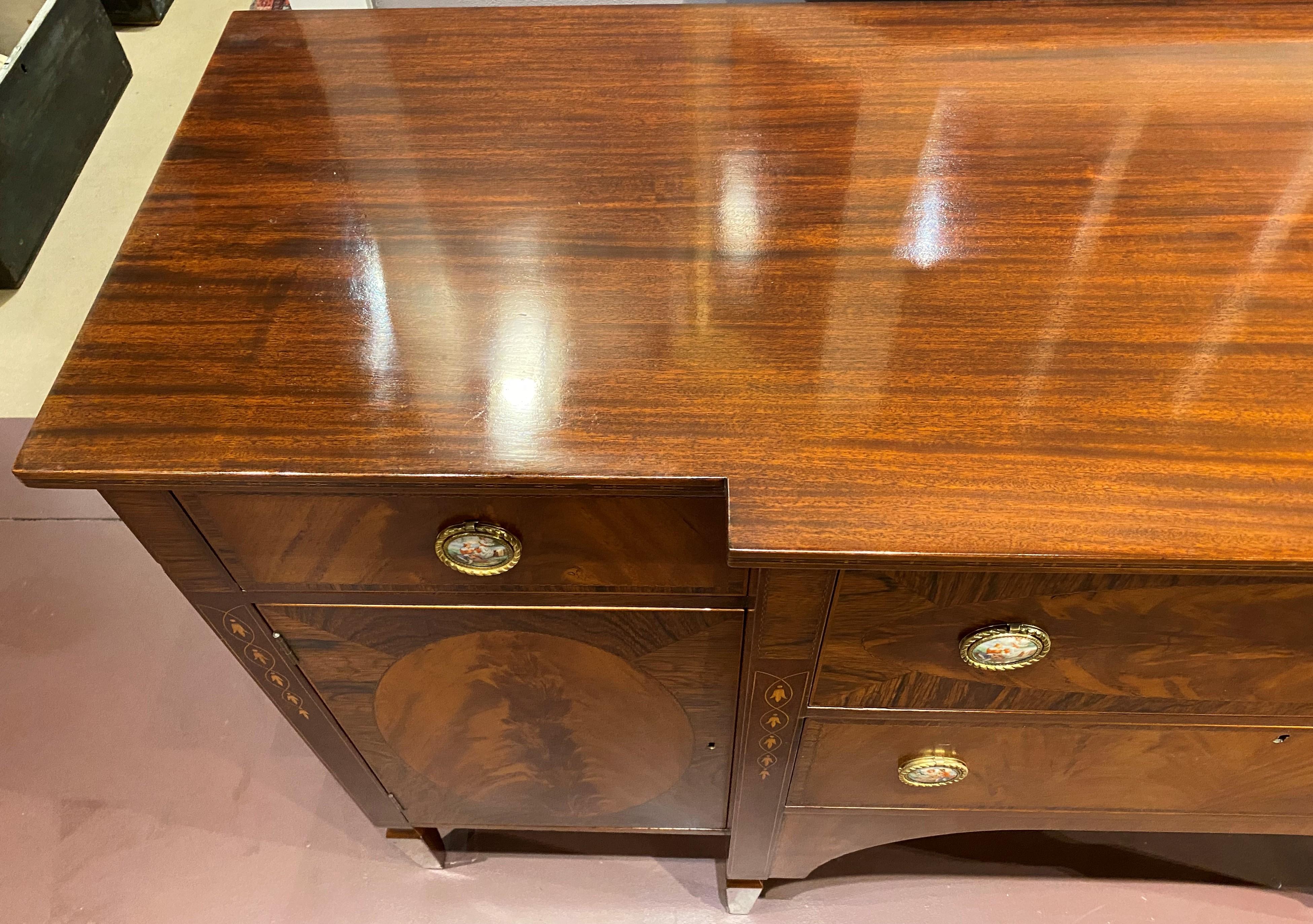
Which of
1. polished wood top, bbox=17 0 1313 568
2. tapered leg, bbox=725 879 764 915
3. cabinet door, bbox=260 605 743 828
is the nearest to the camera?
polished wood top, bbox=17 0 1313 568

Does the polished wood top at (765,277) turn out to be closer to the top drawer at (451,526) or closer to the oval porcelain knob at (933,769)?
the top drawer at (451,526)

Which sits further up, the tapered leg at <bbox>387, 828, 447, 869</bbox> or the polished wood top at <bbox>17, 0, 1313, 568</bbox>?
the polished wood top at <bbox>17, 0, 1313, 568</bbox>

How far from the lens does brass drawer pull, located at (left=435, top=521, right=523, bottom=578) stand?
0.56 m

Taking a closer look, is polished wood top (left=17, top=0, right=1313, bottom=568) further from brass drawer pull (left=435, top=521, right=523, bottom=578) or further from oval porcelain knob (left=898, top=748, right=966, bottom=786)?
oval porcelain knob (left=898, top=748, right=966, bottom=786)

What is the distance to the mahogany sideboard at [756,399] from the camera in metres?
0.51

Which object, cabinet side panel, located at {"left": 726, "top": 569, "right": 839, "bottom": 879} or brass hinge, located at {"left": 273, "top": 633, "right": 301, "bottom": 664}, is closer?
cabinet side panel, located at {"left": 726, "top": 569, "right": 839, "bottom": 879}

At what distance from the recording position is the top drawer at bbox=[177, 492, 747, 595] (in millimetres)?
541

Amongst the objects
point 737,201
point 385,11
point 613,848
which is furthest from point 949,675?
point 385,11

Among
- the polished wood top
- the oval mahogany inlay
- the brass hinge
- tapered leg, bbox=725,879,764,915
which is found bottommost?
→ tapered leg, bbox=725,879,764,915

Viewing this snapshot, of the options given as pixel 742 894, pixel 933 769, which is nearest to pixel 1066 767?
pixel 933 769

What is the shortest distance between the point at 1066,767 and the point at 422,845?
0.64 meters

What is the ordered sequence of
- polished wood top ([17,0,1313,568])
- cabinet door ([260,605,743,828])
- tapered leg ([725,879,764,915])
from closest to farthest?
polished wood top ([17,0,1313,568]), cabinet door ([260,605,743,828]), tapered leg ([725,879,764,915])

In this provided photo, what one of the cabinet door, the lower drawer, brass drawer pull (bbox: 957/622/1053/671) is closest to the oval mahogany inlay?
the cabinet door

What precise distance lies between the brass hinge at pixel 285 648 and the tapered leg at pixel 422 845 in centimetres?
34
